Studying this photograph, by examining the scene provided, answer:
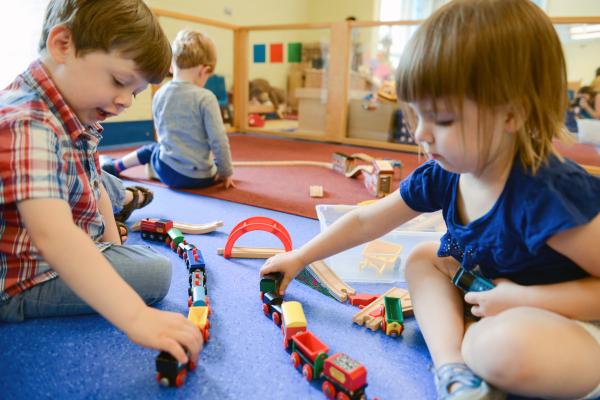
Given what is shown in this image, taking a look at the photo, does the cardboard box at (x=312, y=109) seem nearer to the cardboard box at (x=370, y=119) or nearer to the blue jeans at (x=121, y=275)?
the cardboard box at (x=370, y=119)

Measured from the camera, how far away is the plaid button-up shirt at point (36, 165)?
540 mm

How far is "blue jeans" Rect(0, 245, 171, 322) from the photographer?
695mm

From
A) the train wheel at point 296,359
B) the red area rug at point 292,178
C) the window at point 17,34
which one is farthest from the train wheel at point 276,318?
the window at point 17,34

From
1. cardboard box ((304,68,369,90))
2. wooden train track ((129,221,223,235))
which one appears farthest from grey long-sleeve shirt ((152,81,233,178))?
cardboard box ((304,68,369,90))

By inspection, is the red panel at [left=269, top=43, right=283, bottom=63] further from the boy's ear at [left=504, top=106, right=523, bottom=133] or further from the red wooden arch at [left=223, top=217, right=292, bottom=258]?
the boy's ear at [left=504, top=106, right=523, bottom=133]

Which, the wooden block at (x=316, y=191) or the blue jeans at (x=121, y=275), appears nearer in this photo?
the blue jeans at (x=121, y=275)

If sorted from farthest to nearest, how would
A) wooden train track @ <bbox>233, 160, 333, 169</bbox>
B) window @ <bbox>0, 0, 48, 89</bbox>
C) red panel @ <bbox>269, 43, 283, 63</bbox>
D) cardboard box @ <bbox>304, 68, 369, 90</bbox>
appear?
red panel @ <bbox>269, 43, 283, 63</bbox> < cardboard box @ <bbox>304, 68, 369, 90</bbox> < wooden train track @ <bbox>233, 160, 333, 169</bbox> < window @ <bbox>0, 0, 48, 89</bbox>

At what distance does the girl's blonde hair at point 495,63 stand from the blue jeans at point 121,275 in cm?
50

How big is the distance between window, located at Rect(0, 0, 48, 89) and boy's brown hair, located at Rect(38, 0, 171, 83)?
4.55ft

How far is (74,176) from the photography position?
0.67 metres

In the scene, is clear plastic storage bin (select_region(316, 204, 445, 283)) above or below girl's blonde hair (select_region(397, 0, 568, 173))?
below

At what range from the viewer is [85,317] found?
28.4 inches

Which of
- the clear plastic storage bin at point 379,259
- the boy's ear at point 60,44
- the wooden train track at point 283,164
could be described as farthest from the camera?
the wooden train track at point 283,164

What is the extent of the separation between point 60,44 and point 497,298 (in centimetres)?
65
